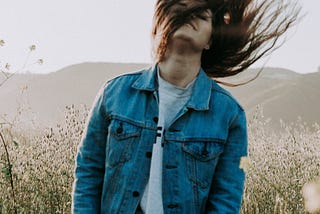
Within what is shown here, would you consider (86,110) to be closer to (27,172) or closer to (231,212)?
(27,172)

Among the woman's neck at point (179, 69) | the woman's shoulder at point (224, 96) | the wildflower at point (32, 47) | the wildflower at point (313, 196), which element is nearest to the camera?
the wildflower at point (313, 196)

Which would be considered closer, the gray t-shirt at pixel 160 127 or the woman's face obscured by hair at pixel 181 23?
the woman's face obscured by hair at pixel 181 23

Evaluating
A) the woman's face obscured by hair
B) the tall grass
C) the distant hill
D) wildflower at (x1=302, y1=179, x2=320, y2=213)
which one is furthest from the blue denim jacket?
the distant hill

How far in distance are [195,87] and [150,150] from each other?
28cm

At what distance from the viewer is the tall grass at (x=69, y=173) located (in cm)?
402

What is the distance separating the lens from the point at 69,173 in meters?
4.10

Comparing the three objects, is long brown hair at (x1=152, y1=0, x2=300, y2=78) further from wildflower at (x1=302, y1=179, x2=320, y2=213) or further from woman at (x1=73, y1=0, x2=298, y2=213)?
wildflower at (x1=302, y1=179, x2=320, y2=213)

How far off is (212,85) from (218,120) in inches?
6.6

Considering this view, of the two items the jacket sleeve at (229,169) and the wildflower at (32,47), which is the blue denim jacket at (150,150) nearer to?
the jacket sleeve at (229,169)

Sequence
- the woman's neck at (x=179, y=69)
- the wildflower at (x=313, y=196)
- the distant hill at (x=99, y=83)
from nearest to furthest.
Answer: the wildflower at (x=313, y=196), the woman's neck at (x=179, y=69), the distant hill at (x=99, y=83)

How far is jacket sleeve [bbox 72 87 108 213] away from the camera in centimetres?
200

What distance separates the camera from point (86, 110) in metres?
4.75

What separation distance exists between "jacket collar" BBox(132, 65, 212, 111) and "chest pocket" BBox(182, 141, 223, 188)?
0.44ft

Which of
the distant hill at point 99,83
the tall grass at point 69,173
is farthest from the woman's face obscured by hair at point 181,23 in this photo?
the distant hill at point 99,83
